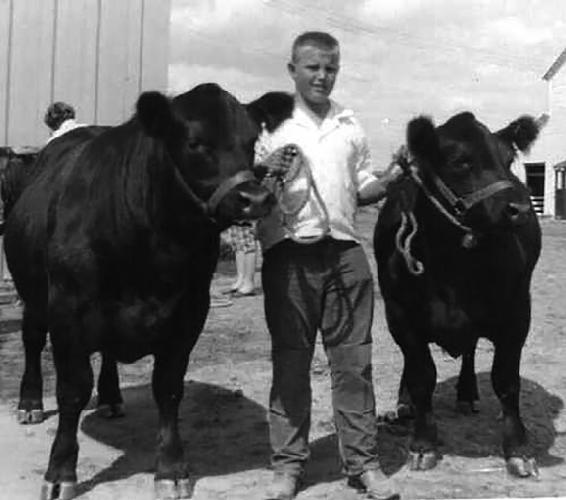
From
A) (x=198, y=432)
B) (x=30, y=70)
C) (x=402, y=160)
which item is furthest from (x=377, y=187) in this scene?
(x=30, y=70)

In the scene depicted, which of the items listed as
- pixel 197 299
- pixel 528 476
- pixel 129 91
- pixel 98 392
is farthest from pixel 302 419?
pixel 129 91

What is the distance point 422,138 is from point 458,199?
351mm

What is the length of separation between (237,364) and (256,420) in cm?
149

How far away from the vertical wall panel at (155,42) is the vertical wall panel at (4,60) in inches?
63.4

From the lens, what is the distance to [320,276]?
4.59 metres

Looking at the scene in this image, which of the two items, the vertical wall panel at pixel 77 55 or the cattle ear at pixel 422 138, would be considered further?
the vertical wall panel at pixel 77 55

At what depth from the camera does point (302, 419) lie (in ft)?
15.3

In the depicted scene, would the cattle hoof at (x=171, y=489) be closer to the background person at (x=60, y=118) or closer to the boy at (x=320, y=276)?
the boy at (x=320, y=276)

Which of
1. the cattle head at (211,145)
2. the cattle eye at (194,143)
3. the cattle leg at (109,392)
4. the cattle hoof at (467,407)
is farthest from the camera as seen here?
the cattle hoof at (467,407)

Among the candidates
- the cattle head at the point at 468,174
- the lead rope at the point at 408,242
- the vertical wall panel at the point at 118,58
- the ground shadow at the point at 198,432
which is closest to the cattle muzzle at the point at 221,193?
the cattle head at the point at 468,174

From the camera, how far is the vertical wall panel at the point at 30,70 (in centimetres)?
1124

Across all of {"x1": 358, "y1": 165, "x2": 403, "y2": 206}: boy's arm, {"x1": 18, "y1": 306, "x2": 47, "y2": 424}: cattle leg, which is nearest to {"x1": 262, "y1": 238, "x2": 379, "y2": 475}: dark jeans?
{"x1": 358, "y1": 165, "x2": 403, "y2": 206}: boy's arm

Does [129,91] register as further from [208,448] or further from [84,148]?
[208,448]

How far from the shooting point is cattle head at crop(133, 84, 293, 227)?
13.1 feet
